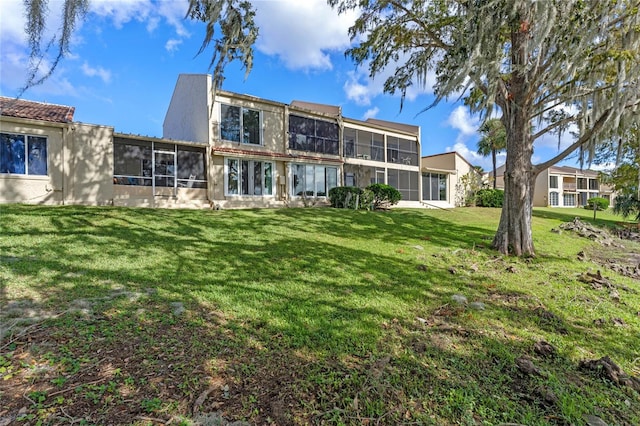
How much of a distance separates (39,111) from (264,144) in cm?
1002

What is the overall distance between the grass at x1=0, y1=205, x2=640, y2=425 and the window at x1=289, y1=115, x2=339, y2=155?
534 inches

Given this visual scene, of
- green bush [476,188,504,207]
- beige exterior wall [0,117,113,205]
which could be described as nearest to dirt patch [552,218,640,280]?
green bush [476,188,504,207]

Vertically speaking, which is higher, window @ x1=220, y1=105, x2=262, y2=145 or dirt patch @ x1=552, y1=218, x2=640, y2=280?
window @ x1=220, y1=105, x2=262, y2=145

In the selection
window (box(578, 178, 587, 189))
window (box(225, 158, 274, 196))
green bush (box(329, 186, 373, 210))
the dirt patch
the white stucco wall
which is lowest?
the dirt patch

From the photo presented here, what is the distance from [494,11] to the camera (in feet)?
19.4

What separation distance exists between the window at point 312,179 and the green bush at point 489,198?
15.0 m

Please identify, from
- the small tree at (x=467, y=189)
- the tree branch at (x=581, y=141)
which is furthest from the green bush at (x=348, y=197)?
the small tree at (x=467, y=189)

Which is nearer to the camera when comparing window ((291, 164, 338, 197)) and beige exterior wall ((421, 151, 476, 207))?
window ((291, 164, 338, 197))

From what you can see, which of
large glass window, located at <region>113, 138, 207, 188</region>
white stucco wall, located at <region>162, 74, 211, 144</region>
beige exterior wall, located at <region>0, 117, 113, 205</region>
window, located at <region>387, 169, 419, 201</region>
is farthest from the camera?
window, located at <region>387, 169, 419, 201</region>

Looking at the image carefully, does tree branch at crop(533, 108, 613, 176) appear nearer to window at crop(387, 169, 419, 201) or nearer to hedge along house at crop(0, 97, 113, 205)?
hedge along house at crop(0, 97, 113, 205)

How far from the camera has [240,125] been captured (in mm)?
17859

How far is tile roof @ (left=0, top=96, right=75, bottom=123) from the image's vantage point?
12286mm

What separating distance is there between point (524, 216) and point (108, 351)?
32.7ft

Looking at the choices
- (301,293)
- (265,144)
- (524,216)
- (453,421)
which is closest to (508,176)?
(524,216)
